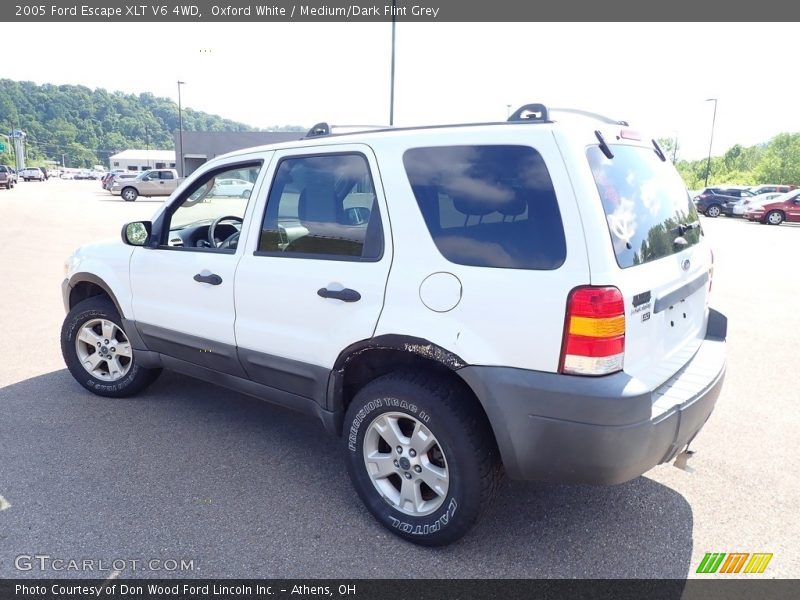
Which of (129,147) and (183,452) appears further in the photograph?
(129,147)

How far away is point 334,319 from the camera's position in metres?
2.98

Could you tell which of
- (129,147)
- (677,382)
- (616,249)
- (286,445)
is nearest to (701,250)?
(677,382)

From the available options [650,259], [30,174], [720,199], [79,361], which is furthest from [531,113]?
[30,174]

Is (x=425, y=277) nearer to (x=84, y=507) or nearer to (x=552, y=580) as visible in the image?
(x=552, y=580)

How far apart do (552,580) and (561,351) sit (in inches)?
42.5

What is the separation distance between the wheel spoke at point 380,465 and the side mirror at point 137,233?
2.28m

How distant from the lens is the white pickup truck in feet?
108

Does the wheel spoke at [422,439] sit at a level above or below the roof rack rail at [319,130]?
below

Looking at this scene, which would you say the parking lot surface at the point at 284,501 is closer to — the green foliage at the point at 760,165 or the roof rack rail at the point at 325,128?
the roof rack rail at the point at 325,128

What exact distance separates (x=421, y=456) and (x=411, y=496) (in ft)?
0.79

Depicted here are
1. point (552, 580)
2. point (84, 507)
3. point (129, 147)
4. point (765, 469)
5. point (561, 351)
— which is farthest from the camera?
point (129, 147)

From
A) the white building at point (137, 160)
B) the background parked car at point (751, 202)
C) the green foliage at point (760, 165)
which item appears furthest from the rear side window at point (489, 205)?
the white building at point (137, 160)

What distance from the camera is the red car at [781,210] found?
24734mm

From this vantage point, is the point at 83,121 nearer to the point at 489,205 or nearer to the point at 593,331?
the point at 489,205
